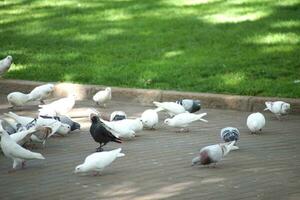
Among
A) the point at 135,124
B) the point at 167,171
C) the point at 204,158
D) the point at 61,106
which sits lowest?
the point at 167,171

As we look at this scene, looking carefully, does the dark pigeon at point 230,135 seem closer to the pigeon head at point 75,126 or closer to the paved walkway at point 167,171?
the paved walkway at point 167,171

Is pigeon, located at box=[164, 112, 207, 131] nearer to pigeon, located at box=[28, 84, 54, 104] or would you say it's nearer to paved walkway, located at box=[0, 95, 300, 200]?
paved walkway, located at box=[0, 95, 300, 200]

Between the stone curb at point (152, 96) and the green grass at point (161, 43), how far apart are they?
1.11 feet

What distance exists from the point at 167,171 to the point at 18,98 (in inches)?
144

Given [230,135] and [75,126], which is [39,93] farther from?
[230,135]

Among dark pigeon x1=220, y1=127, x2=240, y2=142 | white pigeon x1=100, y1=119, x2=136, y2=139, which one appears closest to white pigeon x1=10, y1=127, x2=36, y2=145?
white pigeon x1=100, y1=119, x2=136, y2=139

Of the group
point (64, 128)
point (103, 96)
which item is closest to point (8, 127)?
point (64, 128)

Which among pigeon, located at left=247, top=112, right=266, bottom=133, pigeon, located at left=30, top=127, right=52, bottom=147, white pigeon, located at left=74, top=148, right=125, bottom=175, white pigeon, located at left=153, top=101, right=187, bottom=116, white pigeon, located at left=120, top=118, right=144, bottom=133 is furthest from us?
white pigeon, located at left=153, top=101, right=187, bottom=116

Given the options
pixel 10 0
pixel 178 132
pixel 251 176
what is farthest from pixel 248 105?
pixel 10 0

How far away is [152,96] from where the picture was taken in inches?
447

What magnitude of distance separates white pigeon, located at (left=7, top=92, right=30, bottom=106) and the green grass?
6.71 feet

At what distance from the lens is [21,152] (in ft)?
23.6

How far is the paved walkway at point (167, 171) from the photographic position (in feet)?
21.3

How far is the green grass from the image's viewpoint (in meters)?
12.0
